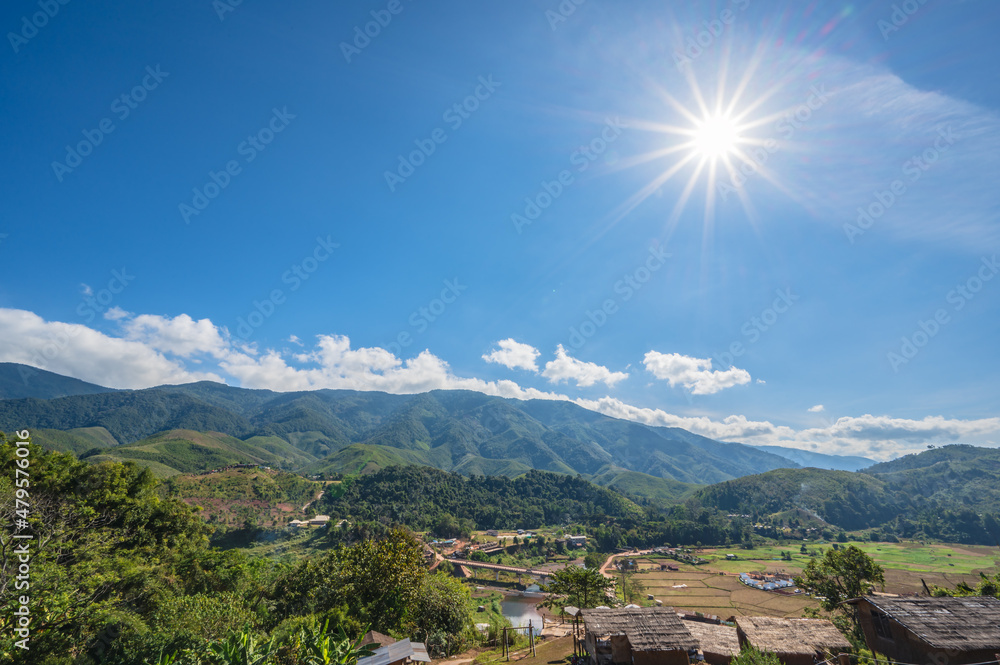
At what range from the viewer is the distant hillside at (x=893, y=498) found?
393ft

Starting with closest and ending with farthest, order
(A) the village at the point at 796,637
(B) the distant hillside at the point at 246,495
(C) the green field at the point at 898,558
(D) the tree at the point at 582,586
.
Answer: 1. (A) the village at the point at 796,637
2. (D) the tree at the point at 582,586
3. (C) the green field at the point at 898,558
4. (B) the distant hillside at the point at 246,495

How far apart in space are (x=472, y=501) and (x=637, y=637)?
111m

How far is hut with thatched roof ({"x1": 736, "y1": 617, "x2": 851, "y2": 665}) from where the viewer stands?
1720 centimetres

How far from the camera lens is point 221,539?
7006cm

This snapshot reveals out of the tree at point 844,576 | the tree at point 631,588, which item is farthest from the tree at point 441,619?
the tree at point 631,588

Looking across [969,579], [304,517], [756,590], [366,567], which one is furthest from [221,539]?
[969,579]

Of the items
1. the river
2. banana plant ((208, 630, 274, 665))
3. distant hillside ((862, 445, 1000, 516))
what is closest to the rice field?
the river

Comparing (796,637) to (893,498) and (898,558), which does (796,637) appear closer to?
(898,558)

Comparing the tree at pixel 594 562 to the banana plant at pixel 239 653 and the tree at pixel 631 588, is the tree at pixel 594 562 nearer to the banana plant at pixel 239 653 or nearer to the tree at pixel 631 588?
the tree at pixel 631 588

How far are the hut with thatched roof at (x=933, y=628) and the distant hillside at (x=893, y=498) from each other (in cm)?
15156

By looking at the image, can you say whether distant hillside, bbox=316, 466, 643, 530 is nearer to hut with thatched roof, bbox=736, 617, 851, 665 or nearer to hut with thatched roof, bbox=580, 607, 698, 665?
hut with thatched roof, bbox=580, 607, 698, 665

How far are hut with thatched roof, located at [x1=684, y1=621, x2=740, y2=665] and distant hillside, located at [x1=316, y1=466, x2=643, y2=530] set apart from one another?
8230cm

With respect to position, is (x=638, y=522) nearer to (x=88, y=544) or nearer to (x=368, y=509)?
(x=368, y=509)

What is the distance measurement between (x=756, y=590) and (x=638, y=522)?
187 ft
